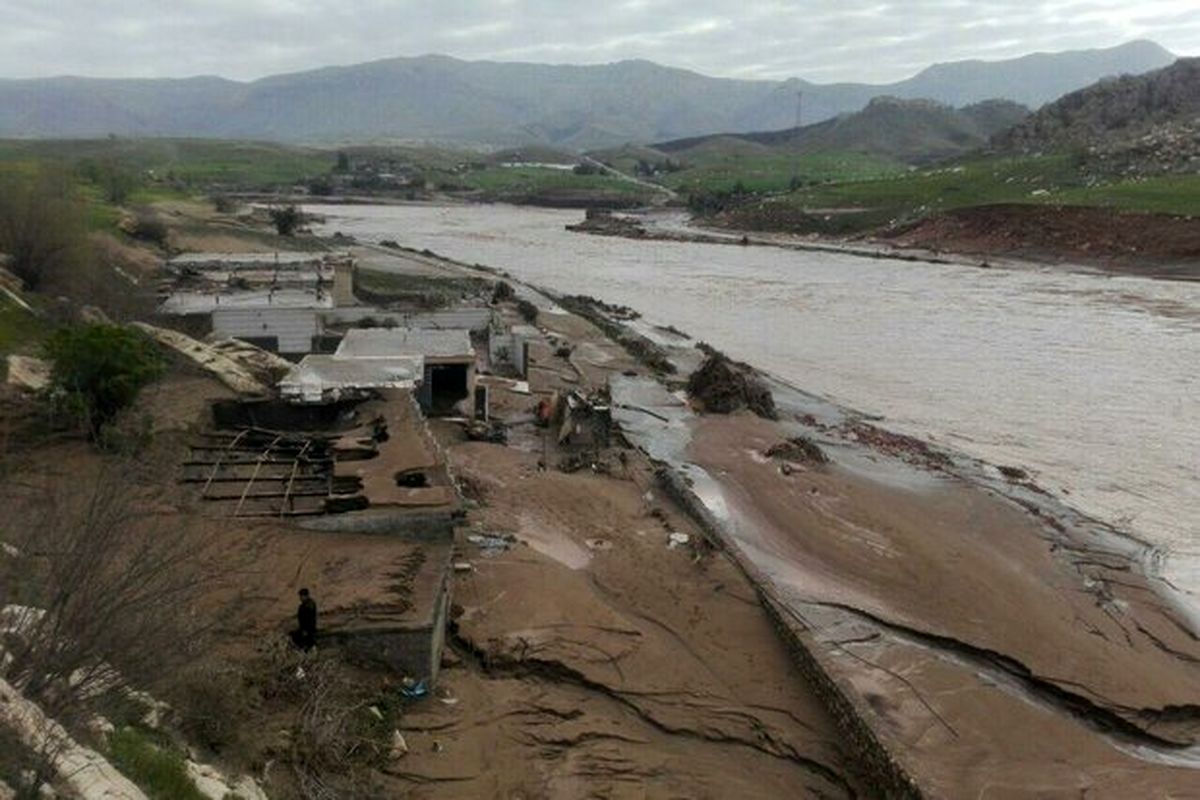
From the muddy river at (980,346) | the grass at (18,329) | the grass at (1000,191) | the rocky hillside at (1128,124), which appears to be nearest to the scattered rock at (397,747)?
the muddy river at (980,346)

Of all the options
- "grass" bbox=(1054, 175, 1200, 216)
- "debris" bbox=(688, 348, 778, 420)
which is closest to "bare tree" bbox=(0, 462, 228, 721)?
"debris" bbox=(688, 348, 778, 420)

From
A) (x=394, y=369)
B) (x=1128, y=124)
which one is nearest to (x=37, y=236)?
(x=394, y=369)

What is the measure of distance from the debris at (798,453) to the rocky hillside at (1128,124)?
62.7 metres

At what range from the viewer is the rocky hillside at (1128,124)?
7488 cm

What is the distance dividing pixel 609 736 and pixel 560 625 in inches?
89.6

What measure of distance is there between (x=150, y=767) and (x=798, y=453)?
1670 cm

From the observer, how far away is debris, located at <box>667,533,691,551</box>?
52.0 ft

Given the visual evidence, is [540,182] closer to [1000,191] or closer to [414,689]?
[1000,191]

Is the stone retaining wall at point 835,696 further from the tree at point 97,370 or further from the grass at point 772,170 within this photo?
the grass at point 772,170

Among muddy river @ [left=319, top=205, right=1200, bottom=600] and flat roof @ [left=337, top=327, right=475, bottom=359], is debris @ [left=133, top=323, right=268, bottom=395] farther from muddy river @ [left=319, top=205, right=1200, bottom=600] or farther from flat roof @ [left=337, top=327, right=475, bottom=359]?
muddy river @ [left=319, top=205, right=1200, bottom=600]

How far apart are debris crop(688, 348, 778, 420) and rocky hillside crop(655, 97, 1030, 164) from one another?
130 meters

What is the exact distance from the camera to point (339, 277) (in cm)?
3164

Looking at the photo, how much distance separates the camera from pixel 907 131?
6619 inches

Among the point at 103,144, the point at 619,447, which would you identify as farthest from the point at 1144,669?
the point at 103,144
